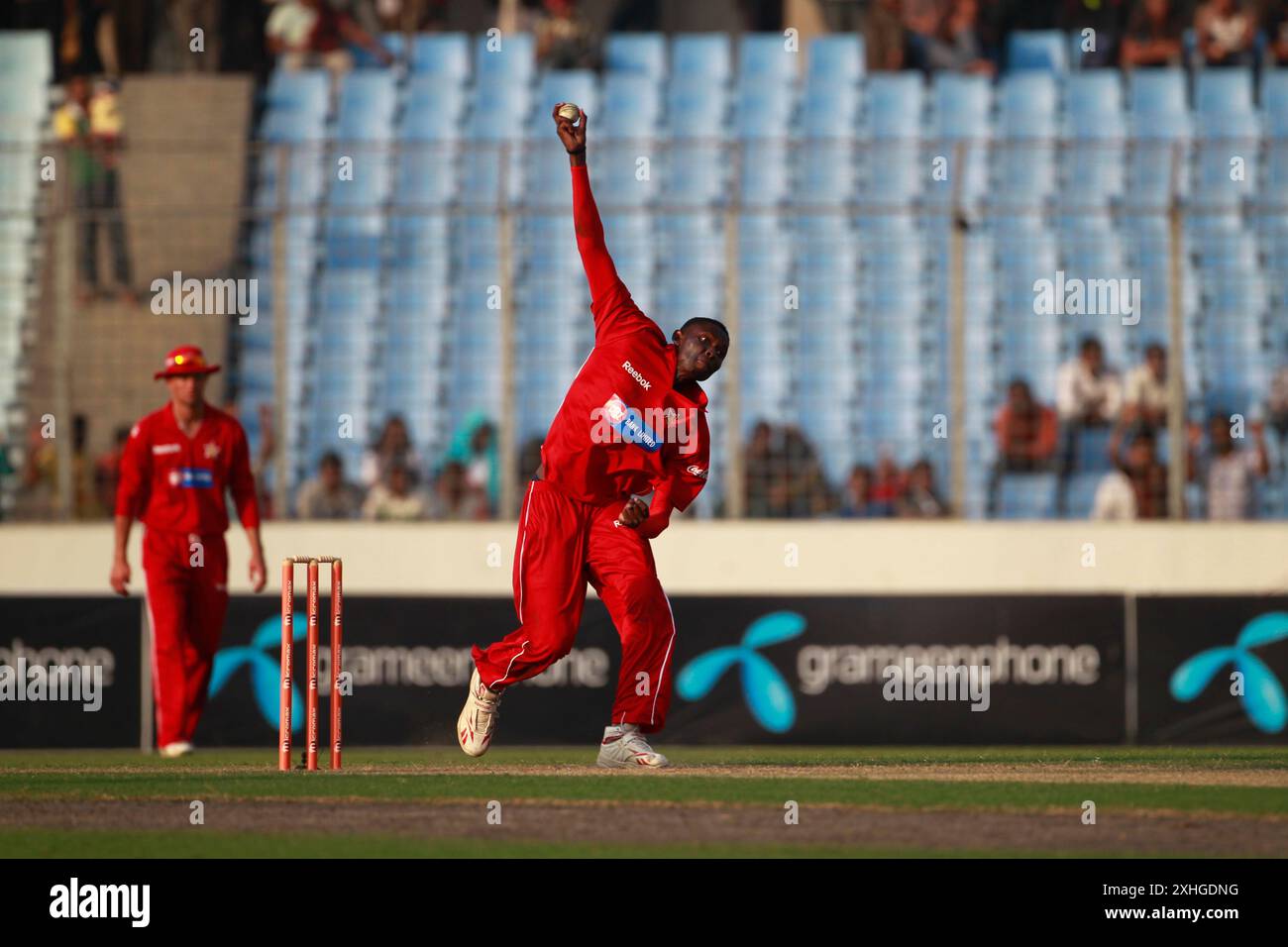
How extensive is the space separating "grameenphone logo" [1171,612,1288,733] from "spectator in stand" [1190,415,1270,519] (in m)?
1.60

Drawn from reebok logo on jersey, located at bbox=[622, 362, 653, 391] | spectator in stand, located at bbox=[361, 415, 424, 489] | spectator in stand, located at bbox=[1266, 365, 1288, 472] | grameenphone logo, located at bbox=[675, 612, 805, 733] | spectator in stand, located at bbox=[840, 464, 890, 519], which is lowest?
grameenphone logo, located at bbox=[675, 612, 805, 733]

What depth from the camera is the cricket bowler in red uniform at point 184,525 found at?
39.0 feet

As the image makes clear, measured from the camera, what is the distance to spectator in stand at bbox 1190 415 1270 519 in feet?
53.4

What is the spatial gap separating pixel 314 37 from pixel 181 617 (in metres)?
11.8

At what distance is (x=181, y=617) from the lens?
11883mm

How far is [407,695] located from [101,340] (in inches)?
159

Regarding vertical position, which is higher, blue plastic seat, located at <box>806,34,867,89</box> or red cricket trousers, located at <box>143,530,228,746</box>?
blue plastic seat, located at <box>806,34,867,89</box>

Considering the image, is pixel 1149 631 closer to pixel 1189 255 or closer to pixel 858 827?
pixel 1189 255

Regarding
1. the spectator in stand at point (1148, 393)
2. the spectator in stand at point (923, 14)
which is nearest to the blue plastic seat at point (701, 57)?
the spectator in stand at point (923, 14)

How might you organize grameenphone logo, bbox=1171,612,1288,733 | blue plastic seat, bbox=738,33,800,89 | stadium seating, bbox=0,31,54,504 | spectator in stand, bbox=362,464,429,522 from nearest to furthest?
grameenphone logo, bbox=1171,612,1288,733
spectator in stand, bbox=362,464,429,522
stadium seating, bbox=0,31,54,504
blue plastic seat, bbox=738,33,800,89

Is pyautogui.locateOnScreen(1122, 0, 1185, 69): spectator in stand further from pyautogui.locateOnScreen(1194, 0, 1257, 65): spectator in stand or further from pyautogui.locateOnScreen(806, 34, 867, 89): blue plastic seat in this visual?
pyautogui.locateOnScreen(806, 34, 867, 89): blue plastic seat

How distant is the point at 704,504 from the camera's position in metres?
16.4

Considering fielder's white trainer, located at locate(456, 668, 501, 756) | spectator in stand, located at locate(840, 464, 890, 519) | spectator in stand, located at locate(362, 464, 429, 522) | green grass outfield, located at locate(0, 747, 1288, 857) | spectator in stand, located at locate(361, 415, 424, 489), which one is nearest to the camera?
green grass outfield, located at locate(0, 747, 1288, 857)

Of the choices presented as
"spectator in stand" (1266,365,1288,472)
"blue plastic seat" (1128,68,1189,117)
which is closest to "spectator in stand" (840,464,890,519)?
"spectator in stand" (1266,365,1288,472)
